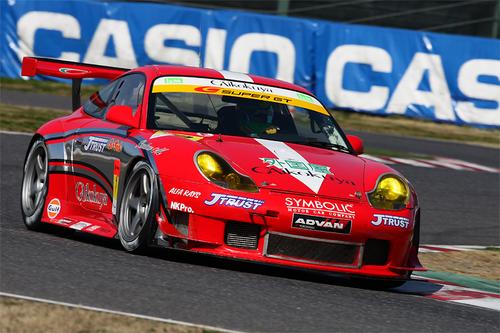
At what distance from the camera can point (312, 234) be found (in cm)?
636

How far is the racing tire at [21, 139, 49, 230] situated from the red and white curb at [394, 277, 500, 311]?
2.48 m

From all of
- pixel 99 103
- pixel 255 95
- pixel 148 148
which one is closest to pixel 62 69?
pixel 99 103

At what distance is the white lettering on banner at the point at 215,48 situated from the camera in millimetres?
20438

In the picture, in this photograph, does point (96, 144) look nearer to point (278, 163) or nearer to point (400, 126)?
point (278, 163)

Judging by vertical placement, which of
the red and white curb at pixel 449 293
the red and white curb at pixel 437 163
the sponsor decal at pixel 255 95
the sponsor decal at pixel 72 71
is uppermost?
the sponsor decal at pixel 255 95

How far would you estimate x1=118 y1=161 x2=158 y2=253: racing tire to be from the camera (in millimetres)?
6422

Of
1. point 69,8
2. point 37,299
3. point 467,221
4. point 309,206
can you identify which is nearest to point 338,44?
point 69,8

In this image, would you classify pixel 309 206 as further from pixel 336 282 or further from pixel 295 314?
pixel 295 314

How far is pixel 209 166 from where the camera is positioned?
21.3ft

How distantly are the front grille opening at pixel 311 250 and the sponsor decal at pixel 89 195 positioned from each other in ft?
4.41

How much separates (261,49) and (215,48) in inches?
32.3

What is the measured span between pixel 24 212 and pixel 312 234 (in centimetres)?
248

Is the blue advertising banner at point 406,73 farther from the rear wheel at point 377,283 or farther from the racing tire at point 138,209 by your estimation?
the racing tire at point 138,209

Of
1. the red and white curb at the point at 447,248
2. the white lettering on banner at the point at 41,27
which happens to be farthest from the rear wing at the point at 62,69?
the white lettering on banner at the point at 41,27
